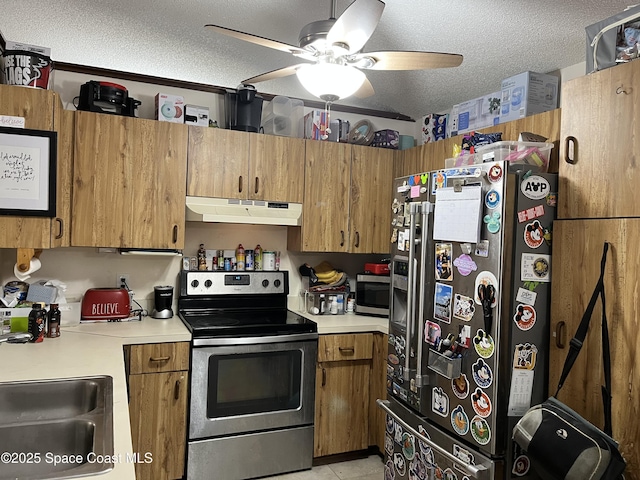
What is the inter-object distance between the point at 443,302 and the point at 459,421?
0.53 metres

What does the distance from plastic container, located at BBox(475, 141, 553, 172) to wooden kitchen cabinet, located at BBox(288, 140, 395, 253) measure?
1.32m

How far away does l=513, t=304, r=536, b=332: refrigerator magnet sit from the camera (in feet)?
6.53

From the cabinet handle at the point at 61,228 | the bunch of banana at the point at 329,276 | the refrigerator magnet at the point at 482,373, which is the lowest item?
the refrigerator magnet at the point at 482,373

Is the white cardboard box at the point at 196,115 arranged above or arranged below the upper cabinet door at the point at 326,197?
above

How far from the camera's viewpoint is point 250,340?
2.81m

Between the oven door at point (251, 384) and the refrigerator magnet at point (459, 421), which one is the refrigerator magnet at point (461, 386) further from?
the oven door at point (251, 384)

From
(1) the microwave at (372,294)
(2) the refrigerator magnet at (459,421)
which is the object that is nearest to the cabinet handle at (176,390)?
(1) the microwave at (372,294)

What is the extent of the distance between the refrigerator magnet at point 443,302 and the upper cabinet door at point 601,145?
57 centimetres

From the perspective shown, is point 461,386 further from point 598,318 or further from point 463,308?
point 598,318

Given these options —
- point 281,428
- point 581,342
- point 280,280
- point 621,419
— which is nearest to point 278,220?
point 280,280

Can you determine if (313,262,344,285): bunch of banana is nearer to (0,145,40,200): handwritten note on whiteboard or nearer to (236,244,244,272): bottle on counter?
(236,244,244,272): bottle on counter

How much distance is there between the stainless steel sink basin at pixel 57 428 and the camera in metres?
1.31

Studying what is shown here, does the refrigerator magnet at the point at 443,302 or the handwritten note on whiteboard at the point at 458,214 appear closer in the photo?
the handwritten note on whiteboard at the point at 458,214

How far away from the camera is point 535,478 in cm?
207
